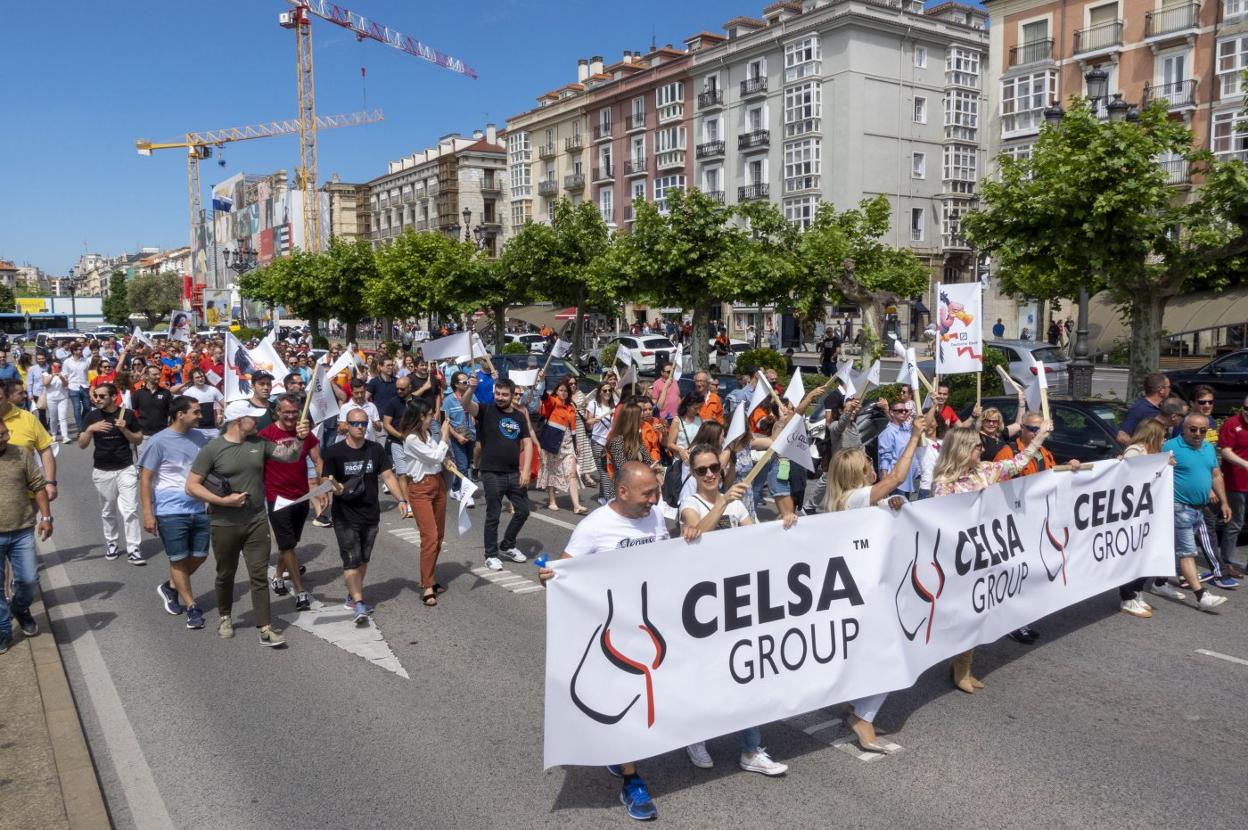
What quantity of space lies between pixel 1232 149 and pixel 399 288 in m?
32.3

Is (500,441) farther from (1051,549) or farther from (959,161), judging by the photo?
(959,161)

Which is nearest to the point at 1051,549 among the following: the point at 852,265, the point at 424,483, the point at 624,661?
the point at 624,661

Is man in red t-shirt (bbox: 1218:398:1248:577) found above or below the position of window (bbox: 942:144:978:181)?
below

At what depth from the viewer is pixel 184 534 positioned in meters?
7.70

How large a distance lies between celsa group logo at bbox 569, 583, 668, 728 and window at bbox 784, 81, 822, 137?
49437mm

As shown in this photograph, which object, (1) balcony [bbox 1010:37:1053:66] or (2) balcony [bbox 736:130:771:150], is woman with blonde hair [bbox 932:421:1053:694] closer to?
(1) balcony [bbox 1010:37:1053:66]

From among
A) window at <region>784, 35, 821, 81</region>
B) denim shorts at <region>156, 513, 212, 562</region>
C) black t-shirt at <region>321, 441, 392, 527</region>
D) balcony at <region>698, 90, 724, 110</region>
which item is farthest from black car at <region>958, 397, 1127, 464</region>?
balcony at <region>698, 90, 724, 110</region>

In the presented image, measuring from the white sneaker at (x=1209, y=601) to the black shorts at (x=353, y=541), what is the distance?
6.36 metres

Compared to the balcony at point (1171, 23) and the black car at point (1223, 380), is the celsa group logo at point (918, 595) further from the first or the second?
the balcony at point (1171, 23)

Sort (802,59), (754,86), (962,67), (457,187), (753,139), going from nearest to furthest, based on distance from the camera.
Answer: (802,59)
(962,67)
(754,86)
(753,139)
(457,187)

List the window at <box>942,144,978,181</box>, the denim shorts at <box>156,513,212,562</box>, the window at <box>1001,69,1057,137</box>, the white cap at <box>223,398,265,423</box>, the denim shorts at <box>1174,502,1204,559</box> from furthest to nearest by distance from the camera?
the window at <box>942,144,978,181</box>
the window at <box>1001,69,1057,137</box>
the denim shorts at <box>1174,502,1204,559</box>
the denim shorts at <box>156,513,212,562</box>
the white cap at <box>223,398,265,423</box>

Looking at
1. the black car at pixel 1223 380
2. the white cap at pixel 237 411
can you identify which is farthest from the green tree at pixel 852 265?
the white cap at pixel 237 411

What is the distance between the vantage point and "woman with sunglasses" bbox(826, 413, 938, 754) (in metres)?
5.24

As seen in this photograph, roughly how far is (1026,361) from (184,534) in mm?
19604
